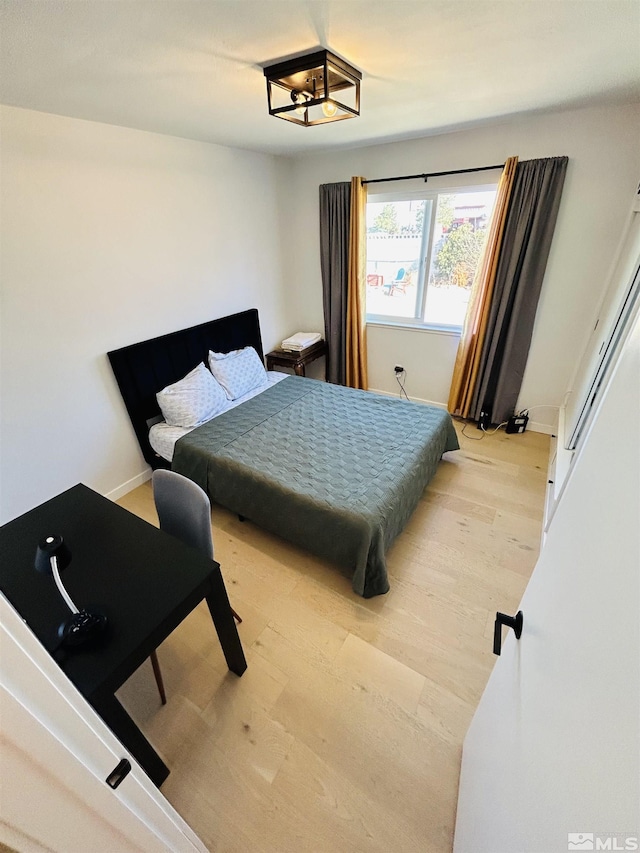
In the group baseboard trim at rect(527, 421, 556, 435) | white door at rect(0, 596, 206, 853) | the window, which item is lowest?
baseboard trim at rect(527, 421, 556, 435)

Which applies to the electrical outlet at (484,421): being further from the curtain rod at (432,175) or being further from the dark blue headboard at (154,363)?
the dark blue headboard at (154,363)

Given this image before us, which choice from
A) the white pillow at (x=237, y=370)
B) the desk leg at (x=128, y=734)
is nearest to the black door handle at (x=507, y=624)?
the desk leg at (x=128, y=734)

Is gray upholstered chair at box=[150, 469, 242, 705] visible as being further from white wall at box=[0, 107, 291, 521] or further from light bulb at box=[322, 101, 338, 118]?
light bulb at box=[322, 101, 338, 118]

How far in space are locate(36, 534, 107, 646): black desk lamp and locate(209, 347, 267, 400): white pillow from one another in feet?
6.87

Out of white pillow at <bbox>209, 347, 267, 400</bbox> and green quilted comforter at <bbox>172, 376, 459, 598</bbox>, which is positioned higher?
white pillow at <bbox>209, 347, 267, 400</bbox>

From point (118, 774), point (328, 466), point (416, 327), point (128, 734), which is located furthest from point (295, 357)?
point (118, 774)

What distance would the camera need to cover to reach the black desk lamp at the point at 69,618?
99cm

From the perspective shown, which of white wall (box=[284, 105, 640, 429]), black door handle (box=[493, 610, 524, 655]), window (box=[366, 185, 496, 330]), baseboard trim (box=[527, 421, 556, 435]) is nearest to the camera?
black door handle (box=[493, 610, 524, 655])

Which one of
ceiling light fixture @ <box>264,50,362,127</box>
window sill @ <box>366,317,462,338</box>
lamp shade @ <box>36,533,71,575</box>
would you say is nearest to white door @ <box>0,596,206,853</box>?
lamp shade @ <box>36,533,71,575</box>

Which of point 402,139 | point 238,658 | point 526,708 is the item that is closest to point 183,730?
point 238,658

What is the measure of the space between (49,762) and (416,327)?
3.59 m

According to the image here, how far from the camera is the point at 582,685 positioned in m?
0.48

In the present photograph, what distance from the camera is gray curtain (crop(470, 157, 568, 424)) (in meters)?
2.51

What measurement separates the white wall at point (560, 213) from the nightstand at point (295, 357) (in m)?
0.61
